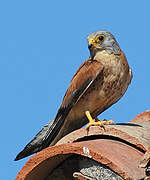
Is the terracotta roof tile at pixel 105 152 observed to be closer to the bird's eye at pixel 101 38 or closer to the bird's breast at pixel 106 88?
the bird's breast at pixel 106 88

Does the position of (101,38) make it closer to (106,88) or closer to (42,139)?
(106,88)

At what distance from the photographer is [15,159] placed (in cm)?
399

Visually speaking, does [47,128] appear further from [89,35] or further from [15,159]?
[89,35]

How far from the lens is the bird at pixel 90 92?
4332 mm

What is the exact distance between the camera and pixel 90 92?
4434 millimetres

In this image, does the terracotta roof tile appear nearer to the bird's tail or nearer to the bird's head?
the bird's tail

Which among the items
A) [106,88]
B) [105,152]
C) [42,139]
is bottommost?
[105,152]

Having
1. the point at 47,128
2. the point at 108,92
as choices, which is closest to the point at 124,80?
the point at 108,92

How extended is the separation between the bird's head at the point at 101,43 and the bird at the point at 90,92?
4cm

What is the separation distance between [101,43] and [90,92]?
0.60m

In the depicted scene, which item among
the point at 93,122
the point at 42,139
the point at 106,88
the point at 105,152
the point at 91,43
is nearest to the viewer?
the point at 105,152

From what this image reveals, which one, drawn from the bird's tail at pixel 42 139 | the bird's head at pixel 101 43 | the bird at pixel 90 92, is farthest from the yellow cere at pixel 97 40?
the bird's tail at pixel 42 139

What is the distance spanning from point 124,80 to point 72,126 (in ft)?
2.16

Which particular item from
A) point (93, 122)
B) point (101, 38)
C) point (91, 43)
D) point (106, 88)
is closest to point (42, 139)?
point (93, 122)
